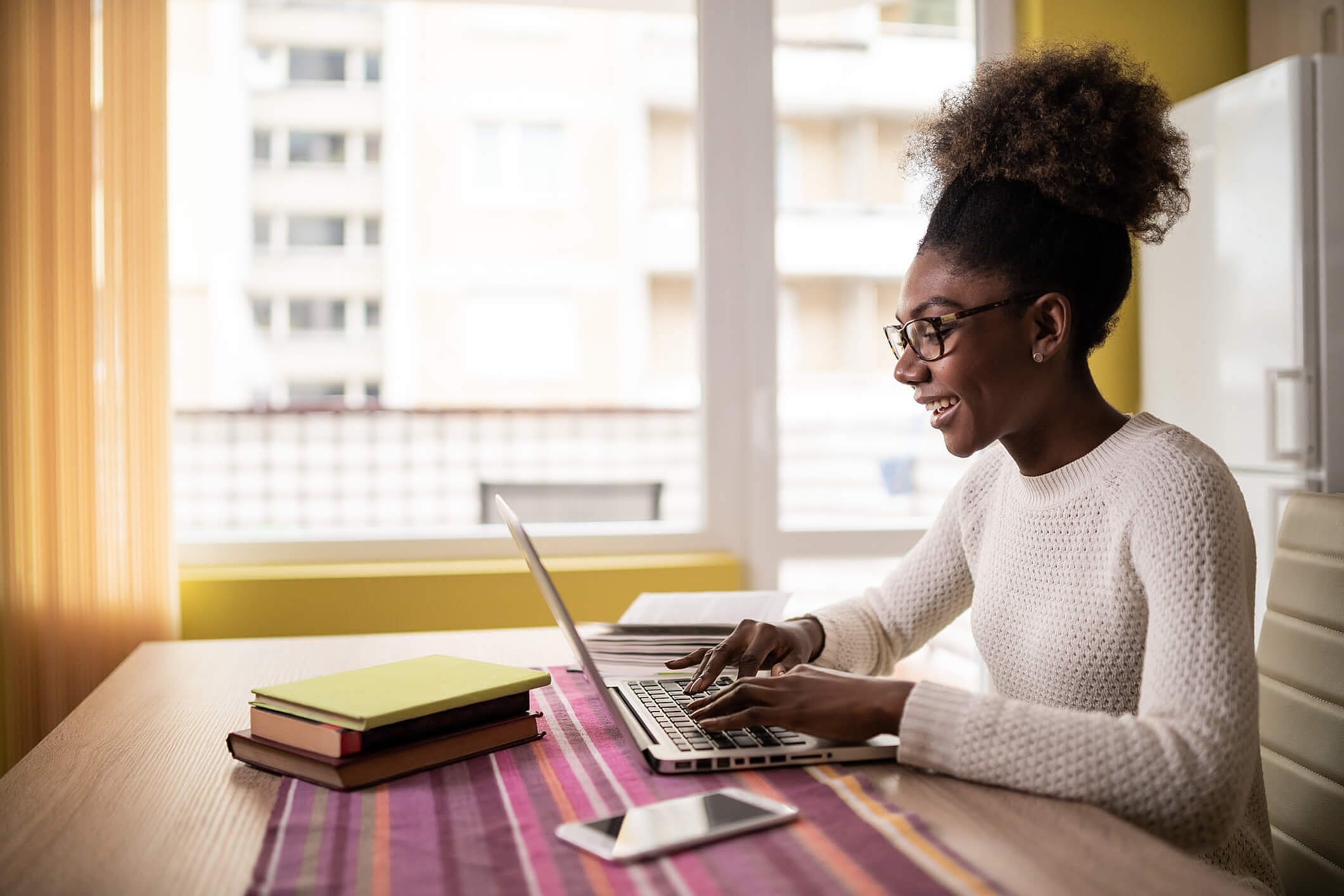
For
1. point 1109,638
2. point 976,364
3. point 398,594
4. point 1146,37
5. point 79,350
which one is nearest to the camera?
point 1109,638

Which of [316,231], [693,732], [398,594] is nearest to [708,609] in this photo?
[693,732]

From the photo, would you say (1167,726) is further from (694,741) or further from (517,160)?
(517,160)

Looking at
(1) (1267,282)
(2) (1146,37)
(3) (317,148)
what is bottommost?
(1) (1267,282)

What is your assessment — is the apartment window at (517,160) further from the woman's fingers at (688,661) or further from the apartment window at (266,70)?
the woman's fingers at (688,661)

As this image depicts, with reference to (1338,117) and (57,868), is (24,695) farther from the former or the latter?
(1338,117)

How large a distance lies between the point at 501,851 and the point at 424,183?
10797 mm

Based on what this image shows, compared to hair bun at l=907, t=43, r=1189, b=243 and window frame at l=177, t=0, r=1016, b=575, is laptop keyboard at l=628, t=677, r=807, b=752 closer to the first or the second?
hair bun at l=907, t=43, r=1189, b=243

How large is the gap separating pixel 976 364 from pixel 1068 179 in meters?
0.21

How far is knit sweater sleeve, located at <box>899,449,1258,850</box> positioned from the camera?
856mm

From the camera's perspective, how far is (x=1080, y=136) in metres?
1.14

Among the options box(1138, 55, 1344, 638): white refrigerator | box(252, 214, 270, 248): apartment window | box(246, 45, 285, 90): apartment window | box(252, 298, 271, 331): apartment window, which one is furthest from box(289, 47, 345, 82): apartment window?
box(1138, 55, 1344, 638): white refrigerator

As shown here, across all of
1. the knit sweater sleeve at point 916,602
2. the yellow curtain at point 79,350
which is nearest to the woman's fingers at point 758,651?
the knit sweater sleeve at point 916,602

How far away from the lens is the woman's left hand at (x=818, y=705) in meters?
0.94

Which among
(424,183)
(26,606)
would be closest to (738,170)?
(26,606)
